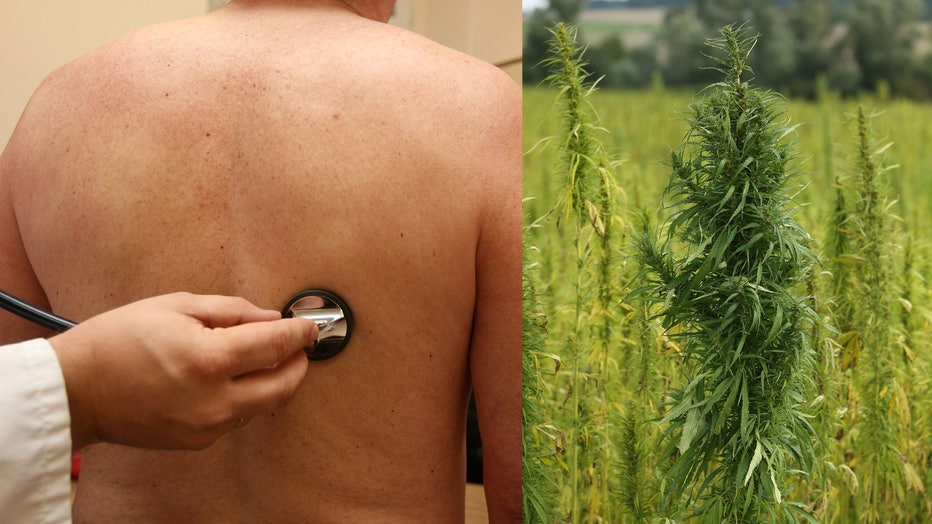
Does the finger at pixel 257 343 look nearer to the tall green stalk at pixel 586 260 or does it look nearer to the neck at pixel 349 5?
the tall green stalk at pixel 586 260

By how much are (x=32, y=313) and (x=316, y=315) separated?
1.10 feet

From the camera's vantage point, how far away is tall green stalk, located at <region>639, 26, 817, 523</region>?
2.54 feet

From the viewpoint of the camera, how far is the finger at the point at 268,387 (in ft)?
2.84

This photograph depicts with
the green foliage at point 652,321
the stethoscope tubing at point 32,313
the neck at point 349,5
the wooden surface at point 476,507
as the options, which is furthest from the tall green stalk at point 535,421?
the stethoscope tubing at point 32,313

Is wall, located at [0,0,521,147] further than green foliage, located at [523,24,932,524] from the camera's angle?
Yes

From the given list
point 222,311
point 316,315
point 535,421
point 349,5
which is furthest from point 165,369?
point 349,5

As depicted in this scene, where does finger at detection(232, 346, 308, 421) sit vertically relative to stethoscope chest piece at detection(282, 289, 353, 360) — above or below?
below

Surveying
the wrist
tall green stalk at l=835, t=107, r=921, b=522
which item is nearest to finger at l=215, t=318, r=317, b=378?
the wrist

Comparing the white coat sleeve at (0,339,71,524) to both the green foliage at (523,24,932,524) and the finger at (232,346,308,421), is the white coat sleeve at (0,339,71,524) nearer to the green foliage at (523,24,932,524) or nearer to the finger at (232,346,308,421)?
the finger at (232,346,308,421)

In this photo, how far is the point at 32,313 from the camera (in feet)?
3.09

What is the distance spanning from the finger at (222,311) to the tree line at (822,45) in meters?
0.52

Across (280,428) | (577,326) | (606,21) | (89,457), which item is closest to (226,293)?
(280,428)

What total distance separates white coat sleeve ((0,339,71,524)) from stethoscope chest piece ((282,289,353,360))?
262mm

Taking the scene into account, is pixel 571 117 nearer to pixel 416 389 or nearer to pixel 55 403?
pixel 416 389
